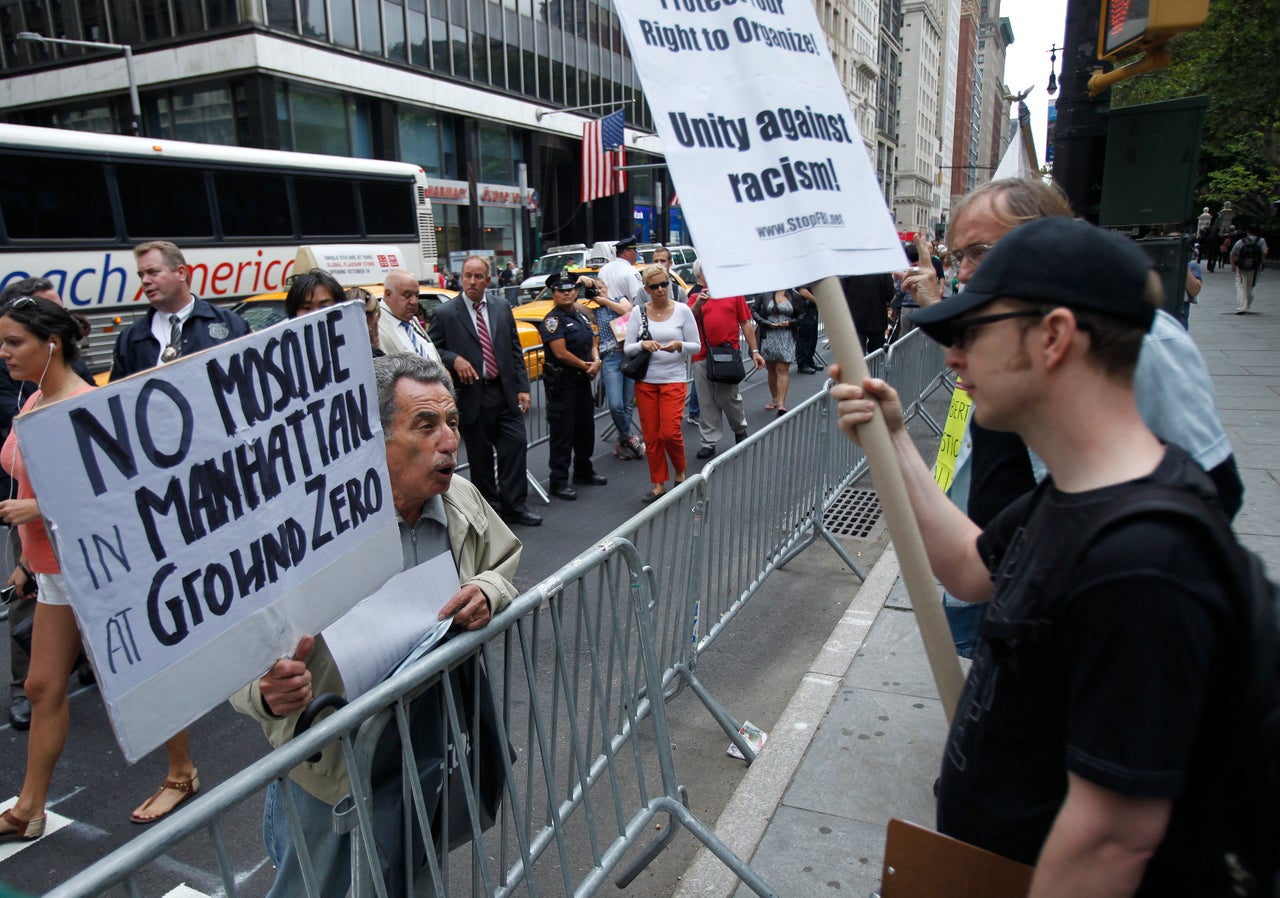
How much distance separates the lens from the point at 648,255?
2788 centimetres

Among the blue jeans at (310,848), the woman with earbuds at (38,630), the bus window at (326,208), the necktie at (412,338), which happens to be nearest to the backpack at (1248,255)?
the bus window at (326,208)

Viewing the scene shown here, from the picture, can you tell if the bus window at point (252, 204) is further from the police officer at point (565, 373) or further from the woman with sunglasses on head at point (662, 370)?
the woman with sunglasses on head at point (662, 370)

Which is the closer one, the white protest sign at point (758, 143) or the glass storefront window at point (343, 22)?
the white protest sign at point (758, 143)

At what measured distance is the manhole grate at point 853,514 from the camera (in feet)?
22.2

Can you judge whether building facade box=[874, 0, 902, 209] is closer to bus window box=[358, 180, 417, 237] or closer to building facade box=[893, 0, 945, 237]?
building facade box=[893, 0, 945, 237]

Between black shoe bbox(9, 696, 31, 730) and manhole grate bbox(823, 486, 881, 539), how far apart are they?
195 inches

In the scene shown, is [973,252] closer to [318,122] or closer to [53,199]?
[53,199]

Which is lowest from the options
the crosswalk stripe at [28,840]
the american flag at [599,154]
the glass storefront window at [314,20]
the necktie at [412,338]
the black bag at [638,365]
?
the crosswalk stripe at [28,840]

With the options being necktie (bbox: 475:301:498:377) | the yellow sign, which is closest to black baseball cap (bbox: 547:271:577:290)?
necktie (bbox: 475:301:498:377)

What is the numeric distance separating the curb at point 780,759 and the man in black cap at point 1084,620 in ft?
5.42

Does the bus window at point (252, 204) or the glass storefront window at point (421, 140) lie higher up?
the glass storefront window at point (421, 140)

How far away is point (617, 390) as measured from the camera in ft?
29.8

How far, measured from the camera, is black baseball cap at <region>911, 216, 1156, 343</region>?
1.27 metres

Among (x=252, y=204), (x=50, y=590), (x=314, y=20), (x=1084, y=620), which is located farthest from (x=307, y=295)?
(x=314, y=20)
